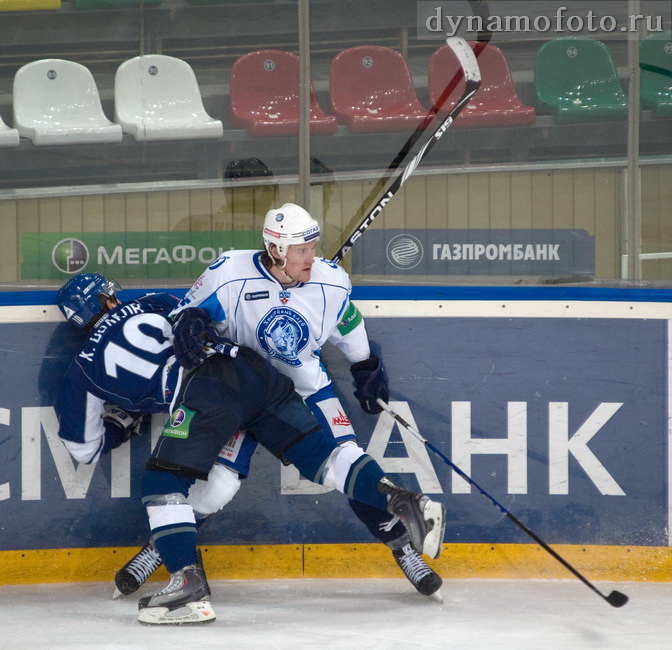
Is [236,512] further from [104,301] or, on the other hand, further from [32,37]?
[32,37]

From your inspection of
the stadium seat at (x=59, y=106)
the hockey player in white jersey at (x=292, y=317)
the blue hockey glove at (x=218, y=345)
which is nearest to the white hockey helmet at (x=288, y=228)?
the hockey player in white jersey at (x=292, y=317)

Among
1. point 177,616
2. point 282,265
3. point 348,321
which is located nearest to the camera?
point 177,616

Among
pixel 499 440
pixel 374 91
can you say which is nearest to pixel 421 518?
A: pixel 499 440

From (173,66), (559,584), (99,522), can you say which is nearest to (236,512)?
(99,522)

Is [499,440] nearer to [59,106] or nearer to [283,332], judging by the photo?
[283,332]

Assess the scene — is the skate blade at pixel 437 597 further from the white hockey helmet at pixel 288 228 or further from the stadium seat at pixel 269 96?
the stadium seat at pixel 269 96

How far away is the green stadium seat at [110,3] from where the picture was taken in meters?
3.46

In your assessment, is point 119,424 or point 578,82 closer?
point 119,424

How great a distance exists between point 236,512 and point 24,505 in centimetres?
71

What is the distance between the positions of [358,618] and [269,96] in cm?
176

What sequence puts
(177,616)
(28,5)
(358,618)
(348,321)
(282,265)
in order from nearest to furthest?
(177,616) < (358,618) < (282,265) < (348,321) < (28,5)

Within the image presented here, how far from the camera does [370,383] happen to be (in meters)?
3.30

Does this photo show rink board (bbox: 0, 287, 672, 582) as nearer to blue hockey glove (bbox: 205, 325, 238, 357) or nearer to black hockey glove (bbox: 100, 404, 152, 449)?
black hockey glove (bbox: 100, 404, 152, 449)

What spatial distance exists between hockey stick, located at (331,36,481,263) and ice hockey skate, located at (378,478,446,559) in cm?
93
